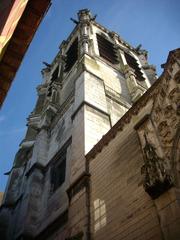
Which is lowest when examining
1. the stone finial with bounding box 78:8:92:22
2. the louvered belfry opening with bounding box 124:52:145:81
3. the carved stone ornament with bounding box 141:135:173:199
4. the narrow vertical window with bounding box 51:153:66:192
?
the carved stone ornament with bounding box 141:135:173:199

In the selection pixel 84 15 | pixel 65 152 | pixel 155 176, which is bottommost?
pixel 155 176

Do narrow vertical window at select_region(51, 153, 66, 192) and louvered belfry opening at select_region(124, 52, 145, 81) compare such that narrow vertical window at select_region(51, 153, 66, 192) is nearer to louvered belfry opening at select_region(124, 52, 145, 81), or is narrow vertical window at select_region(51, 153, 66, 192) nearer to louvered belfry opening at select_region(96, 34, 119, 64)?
louvered belfry opening at select_region(96, 34, 119, 64)

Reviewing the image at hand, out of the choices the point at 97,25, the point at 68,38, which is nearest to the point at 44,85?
the point at 68,38

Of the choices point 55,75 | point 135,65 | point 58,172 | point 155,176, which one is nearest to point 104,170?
point 155,176

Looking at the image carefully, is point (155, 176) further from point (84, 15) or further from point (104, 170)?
point (84, 15)

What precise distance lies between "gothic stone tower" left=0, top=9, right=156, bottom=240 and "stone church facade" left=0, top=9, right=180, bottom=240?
0.04m

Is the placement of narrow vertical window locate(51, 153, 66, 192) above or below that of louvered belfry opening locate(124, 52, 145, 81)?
below

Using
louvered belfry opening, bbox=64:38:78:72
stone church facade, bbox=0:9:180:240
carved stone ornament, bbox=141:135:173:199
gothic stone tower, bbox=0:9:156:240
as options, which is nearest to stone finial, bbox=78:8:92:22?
louvered belfry opening, bbox=64:38:78:72

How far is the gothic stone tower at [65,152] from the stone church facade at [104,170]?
0.14 feet

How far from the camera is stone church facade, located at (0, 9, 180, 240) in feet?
16.1

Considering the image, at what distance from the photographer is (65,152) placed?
1135 centimetres

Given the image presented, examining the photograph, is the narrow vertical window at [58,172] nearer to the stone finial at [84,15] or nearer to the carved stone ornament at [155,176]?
the carved stone ornament at [155,176]

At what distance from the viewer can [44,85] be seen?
24516 mm

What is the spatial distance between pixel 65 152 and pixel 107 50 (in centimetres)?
1326
